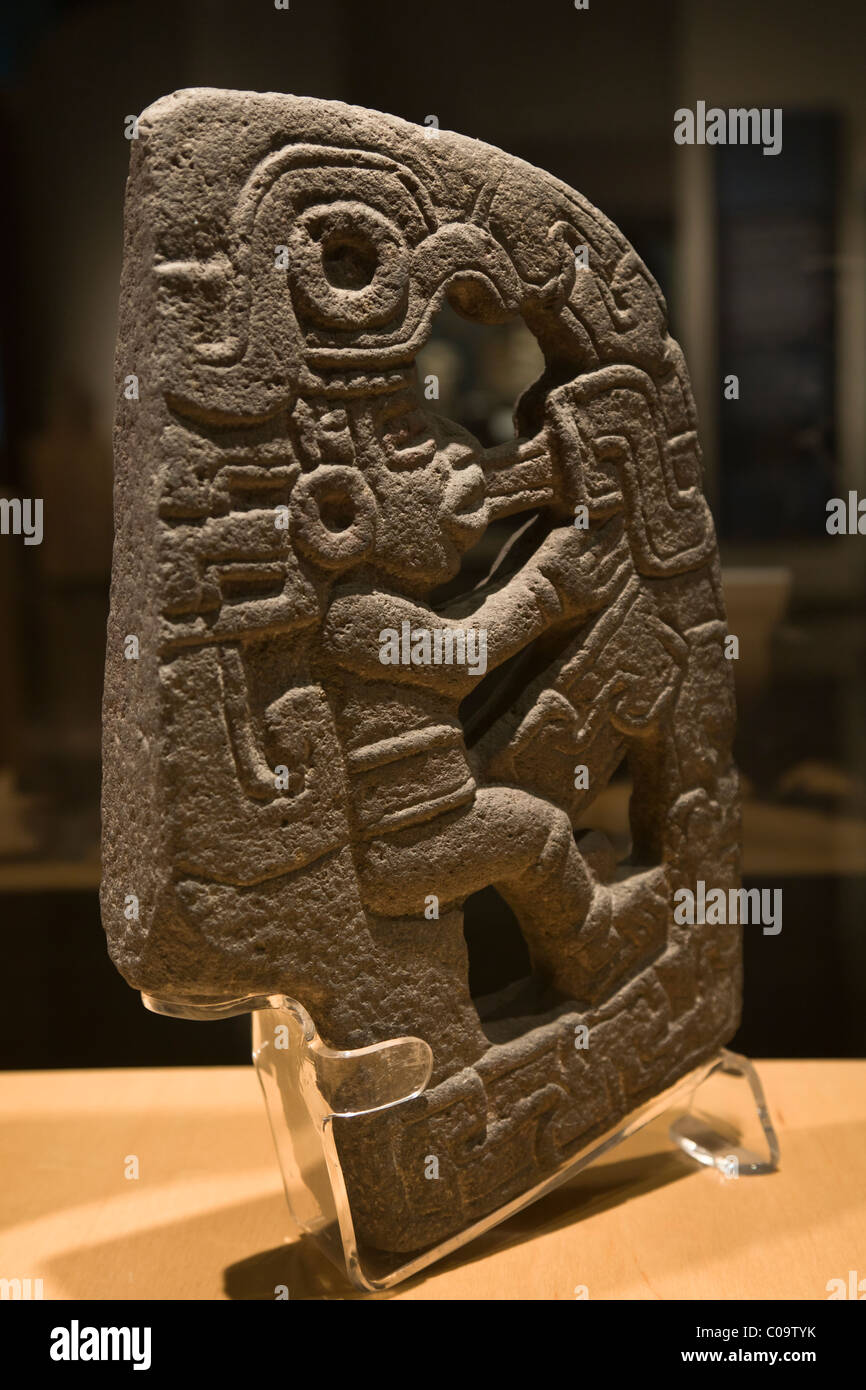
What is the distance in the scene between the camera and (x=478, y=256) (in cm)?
199

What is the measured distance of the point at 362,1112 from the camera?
198 cm

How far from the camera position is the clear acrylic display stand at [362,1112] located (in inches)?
77.5

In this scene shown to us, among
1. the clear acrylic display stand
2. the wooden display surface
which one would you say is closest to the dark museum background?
the wooden display surface

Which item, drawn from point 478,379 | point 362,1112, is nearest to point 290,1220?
point 362,1112

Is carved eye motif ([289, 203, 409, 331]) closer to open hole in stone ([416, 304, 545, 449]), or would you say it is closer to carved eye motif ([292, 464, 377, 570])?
carved eye motif ([292, 464, 377, 570])

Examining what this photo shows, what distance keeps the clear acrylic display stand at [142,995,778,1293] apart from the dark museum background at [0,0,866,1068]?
0.76m

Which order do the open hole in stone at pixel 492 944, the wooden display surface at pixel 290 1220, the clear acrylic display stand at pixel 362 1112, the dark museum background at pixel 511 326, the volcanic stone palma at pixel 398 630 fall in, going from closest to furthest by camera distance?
the volcanic stone palma at pixel 398 630
the clear acrylic display stand at pixel 362 1112
the wooden display surface at pixel 290 1220
the dark museum background at pixel 511 326
the open hole in stone at pixel 492 944

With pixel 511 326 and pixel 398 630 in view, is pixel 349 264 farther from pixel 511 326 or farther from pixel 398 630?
pixel 511 326

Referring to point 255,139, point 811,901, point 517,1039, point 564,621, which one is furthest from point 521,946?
point 255,139

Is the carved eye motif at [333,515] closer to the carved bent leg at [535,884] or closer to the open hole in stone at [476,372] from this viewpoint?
the carved bent leg at [535,884]

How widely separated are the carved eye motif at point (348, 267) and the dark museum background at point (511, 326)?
3.15ft

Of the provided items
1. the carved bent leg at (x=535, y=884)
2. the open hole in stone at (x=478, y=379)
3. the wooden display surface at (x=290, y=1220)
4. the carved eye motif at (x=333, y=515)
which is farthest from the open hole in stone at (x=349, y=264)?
the wooden display surface at (x=290, y=1220)

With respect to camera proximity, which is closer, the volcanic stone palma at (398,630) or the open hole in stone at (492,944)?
the volcanic stone palma at (398,630)

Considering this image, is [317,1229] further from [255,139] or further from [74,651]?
[255,139]
